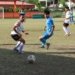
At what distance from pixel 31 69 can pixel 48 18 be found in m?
5.98

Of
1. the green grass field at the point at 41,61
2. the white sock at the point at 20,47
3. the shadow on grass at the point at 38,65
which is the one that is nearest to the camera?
the shadow on grass at the point at 38,65

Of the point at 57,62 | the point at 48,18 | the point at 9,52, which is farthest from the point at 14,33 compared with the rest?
the point at 57,62

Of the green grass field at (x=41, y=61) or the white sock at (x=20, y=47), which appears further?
the white sock at (x=20, y=47)

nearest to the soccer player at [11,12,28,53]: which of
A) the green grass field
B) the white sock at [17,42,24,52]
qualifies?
the white sock at [17,42,24,52]

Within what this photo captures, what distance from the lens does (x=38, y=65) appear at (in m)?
13.7

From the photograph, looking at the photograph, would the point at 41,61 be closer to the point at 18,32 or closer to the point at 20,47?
the point at 20,47

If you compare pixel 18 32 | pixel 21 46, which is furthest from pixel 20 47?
pixel 18 32

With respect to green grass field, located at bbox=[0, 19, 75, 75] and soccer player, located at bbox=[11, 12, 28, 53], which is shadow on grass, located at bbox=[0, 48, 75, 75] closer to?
green grass field, located at bbox=[0, 19, 75, 75]

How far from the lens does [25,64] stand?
14.0 m

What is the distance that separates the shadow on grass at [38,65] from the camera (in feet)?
40.3

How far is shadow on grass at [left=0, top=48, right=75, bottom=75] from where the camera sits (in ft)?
40.3

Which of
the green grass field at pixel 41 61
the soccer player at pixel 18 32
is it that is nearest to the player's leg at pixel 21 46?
the soccer player at pixel 18 32

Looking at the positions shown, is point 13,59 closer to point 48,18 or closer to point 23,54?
point 23,54

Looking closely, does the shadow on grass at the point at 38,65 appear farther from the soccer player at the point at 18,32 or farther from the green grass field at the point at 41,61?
the soccer player at the point at 18,32
